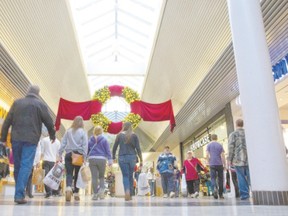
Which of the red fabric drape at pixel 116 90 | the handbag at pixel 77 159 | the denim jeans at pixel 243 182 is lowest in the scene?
the denim jeans at pixel 243 182

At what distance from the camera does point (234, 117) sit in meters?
12.2

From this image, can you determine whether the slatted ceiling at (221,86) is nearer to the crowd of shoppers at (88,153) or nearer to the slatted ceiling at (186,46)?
the slatted ceiling at (186,46)

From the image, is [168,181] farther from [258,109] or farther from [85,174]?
[258,109]

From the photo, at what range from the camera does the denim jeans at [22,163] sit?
12.9ft

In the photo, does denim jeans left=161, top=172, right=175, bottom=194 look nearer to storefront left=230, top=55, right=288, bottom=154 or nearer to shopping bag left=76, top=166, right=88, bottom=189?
storefront left=230, top=55, right=288, bottom=154

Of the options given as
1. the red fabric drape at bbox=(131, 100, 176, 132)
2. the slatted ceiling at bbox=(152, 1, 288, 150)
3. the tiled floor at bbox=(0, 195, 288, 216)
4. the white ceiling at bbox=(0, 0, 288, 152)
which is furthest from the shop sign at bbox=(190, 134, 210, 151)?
the tiled floor at bbox=(0, 195, 288, 216)

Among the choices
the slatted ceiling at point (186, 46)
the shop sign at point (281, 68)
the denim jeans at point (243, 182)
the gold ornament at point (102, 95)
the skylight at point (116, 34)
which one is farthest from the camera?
the skylight at point (116, 34)

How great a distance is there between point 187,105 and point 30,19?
7674 mm

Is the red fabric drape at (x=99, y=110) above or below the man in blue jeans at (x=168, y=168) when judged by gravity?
above

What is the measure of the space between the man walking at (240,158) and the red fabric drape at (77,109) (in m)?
6.73

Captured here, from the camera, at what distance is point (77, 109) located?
11.7 meters

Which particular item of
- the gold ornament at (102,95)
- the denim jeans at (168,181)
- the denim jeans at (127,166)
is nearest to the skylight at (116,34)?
the gold ornament at (102,95)

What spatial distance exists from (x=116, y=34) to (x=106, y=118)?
17.2ft

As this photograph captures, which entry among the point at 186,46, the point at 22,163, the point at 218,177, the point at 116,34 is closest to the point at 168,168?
the point at 218,177
